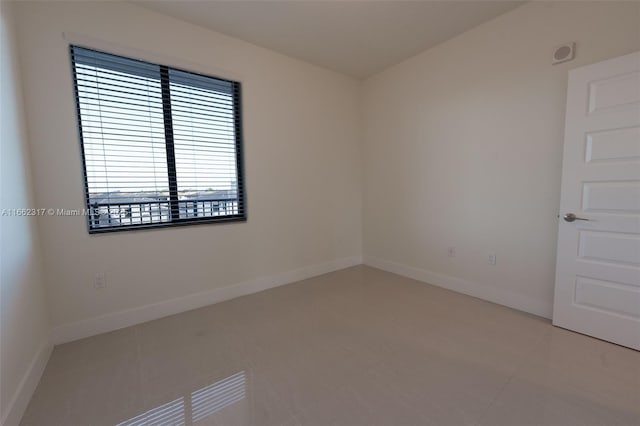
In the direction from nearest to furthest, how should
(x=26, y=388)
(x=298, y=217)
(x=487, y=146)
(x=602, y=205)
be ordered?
(x=26, y=388) < (x=602, y=205) < (x=487, y=146) < (x=298, y=217)

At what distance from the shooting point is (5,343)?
1413 mm

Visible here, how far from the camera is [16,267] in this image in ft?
5.35

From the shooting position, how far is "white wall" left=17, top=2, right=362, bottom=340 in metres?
2.09

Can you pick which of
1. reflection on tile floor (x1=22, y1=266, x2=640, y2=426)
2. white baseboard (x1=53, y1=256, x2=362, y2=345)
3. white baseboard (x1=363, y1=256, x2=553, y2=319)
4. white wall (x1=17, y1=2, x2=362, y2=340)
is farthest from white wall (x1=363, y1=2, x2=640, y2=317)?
white baseboard (x1=53, y1=256, x2=362, y2=345)

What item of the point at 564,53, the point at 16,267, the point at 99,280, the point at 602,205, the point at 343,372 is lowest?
the point at 343,372

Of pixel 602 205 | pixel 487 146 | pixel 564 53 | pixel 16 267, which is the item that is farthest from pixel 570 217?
pixel 16 267

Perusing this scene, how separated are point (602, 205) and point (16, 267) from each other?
4028 millimetres

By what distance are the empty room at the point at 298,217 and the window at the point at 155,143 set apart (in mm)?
18

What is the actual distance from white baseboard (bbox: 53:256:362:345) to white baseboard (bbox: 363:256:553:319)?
1041mm

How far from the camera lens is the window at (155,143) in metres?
2.28

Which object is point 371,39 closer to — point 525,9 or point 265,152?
point 525,9

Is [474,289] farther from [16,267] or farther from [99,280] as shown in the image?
[16,267]

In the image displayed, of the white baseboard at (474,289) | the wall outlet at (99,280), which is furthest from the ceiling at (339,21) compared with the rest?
the white baseboard at (474,289)

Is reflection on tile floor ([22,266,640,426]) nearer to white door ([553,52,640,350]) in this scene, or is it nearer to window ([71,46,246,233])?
white door ([553,52,640,350])
